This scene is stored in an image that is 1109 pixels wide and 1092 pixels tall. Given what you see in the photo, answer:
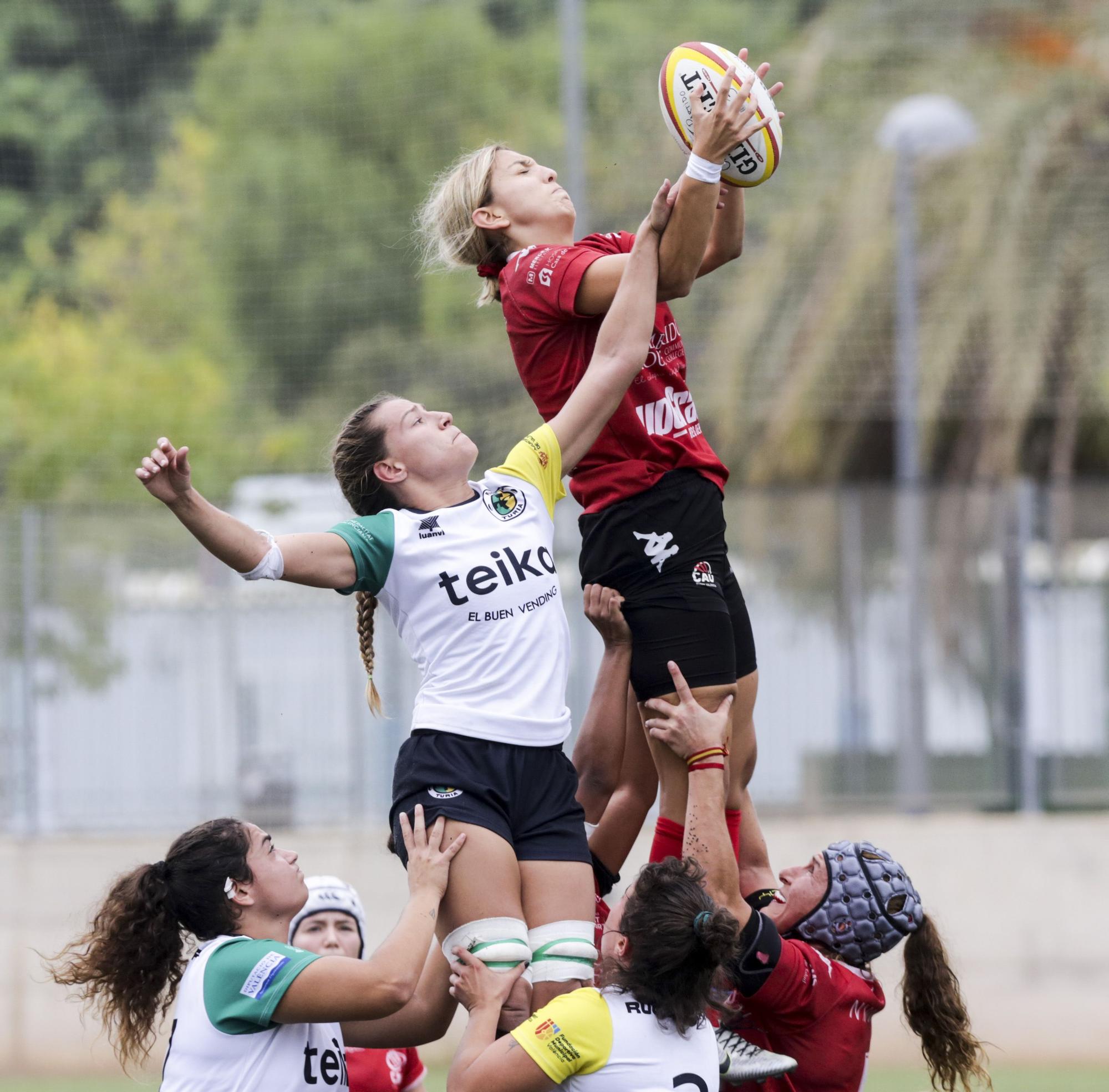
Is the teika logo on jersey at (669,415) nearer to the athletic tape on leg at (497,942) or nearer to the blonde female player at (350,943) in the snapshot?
the athletic tape on leg at (497,942)

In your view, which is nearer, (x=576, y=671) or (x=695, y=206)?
(x=695, y=206)

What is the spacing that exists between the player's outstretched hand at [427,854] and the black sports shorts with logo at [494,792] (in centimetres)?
3

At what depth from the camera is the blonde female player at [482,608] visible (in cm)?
366

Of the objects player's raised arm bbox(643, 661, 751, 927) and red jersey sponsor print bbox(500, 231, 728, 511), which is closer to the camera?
player's raised arm bbox(643, 661, 751, 927)

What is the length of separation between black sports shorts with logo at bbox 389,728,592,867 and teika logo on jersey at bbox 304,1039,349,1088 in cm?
48

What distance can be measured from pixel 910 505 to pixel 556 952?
703cm

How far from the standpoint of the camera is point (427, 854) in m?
3.63

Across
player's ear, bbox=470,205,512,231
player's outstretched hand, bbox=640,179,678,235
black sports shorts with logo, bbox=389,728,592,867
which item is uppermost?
player's ear, bbox=470,205,512,231

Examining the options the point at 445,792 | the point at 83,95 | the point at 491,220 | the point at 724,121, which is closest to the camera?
the point at 445,792

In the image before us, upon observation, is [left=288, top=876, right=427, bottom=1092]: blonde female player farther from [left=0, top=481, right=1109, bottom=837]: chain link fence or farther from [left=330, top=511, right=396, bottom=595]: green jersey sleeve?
[left=0, top=481, right=1109, bottom=837]: chain link fence

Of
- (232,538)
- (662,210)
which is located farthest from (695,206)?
(232,538)

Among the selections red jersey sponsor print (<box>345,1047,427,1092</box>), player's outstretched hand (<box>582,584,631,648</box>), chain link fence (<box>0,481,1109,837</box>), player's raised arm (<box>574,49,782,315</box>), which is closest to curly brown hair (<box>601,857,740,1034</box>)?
player's outstretched hand (<box>582,584,631,648</box>)

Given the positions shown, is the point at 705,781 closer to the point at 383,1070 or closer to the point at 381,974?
the point at 381,974

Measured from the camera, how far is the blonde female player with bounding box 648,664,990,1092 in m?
4.04
